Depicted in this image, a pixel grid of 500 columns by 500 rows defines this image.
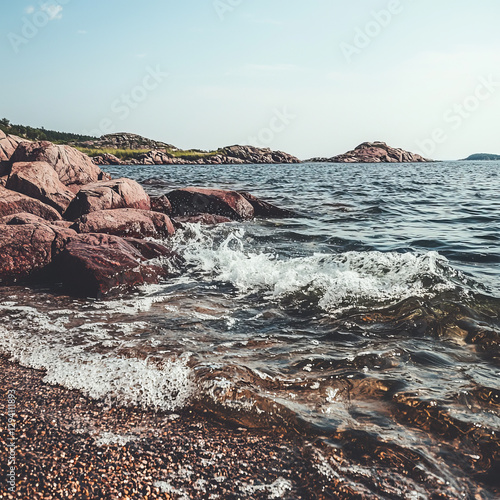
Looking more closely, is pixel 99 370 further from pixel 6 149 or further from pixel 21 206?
pixel 6 149

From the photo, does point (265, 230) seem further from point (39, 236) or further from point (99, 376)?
point (99, 376)

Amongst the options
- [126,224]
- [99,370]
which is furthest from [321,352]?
[126,224]

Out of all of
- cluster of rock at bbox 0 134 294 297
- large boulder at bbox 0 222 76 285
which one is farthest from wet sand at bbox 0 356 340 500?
large boulder at bbox 0 222 76 285

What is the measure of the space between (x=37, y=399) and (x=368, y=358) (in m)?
3.15

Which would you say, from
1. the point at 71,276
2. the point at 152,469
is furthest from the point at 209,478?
the point at 71,276

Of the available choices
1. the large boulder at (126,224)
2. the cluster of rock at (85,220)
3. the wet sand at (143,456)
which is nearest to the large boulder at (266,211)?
the cluster of rock at (85,220)

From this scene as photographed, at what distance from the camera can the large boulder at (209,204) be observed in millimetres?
13562

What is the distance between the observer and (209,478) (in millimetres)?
2557

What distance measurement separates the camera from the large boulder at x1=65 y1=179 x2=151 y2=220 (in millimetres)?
9938

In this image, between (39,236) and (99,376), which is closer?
(99,376)

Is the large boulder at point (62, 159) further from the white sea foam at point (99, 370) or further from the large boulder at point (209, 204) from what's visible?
the white sea foam at point (99, 370)

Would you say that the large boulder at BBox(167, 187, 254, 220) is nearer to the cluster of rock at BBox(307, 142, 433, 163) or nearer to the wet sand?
the wet sand

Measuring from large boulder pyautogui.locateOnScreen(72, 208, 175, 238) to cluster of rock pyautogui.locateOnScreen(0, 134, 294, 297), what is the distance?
0.07 feet

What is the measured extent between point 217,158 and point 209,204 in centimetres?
8097
